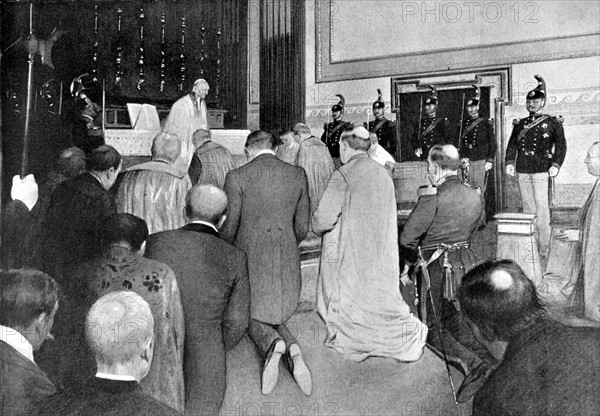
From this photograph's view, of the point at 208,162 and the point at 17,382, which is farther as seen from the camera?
the point at 208,162

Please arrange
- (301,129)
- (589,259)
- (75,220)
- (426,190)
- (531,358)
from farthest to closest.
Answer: (301,129) → (75,220) → (426,190) → (589,259) → (531,358)

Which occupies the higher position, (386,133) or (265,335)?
(386,133)

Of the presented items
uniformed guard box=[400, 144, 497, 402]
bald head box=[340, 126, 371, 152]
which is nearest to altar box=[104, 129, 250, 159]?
bald head box=[340, 126, 371, 152]

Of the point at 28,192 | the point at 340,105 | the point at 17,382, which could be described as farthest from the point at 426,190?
the point at 17,382

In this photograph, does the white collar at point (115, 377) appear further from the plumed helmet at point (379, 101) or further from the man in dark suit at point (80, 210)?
the plumed helmet at point (379, 101)

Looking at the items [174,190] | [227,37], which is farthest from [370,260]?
[227,37]

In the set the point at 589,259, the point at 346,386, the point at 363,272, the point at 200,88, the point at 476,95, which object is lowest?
the point at 346,386

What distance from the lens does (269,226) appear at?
5.16 meters

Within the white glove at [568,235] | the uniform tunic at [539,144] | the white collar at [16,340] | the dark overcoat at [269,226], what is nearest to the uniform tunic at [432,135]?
the uniform tunic at [539,144]

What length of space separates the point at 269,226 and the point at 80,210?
55.2 inches

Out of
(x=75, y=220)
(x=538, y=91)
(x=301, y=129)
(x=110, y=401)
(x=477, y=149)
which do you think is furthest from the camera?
(x=301, y=129)

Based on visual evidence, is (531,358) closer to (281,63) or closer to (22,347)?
(281,63)

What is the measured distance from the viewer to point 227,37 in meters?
5.50

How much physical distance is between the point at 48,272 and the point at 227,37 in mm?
2247
